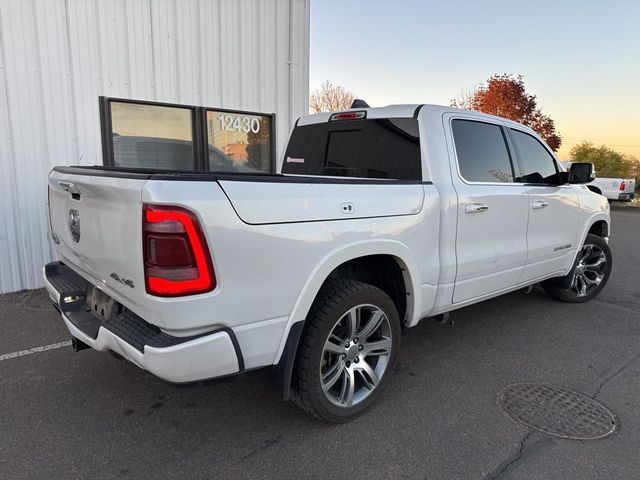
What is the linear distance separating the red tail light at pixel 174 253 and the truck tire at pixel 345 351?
781 millimetres

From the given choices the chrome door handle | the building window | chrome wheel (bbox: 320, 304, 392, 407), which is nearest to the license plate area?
chrome wheel (bbox: 320, 304, 392, 407)

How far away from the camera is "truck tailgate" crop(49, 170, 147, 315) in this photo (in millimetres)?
2137

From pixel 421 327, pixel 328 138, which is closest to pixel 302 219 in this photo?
pixel 328 138

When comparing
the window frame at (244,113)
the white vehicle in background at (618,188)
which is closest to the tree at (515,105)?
the white vehicle in background at (618,188)

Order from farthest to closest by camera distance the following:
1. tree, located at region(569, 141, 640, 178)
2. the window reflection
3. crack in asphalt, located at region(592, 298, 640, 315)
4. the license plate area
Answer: tree, located at region(569, 141, 640, 178) → the window reflection → crack in asphalt, located at region(592, 298, 640, 315) → the license plate area

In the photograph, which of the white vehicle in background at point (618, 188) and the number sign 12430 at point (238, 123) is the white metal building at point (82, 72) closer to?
the number sign 12430 at point (238, 123)

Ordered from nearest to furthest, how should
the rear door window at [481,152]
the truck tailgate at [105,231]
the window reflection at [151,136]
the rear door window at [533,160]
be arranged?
the truck tailgate at [105,231] < the rear door window at [481,152] < the rear door window at [533,160] < the window reflection at [151,136]

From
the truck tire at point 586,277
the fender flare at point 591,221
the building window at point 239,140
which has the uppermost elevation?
the building window at point 239,140

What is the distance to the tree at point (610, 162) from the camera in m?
29.3

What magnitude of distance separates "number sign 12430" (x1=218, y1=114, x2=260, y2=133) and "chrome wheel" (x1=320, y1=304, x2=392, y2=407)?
498 cm

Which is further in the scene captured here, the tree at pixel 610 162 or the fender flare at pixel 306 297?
the tree at pixel 610 162

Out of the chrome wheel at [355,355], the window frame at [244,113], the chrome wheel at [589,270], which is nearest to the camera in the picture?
the chrome wheel at [355,355]

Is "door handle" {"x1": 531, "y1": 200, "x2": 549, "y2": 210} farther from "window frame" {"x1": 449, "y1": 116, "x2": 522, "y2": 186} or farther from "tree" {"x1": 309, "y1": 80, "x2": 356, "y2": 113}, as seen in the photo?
"tree" {"x1": 309, "y1": 80, "x2": 356, "y2": 113}

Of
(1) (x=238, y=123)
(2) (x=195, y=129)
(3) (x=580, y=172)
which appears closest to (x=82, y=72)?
(2) (x=195, y=129)
